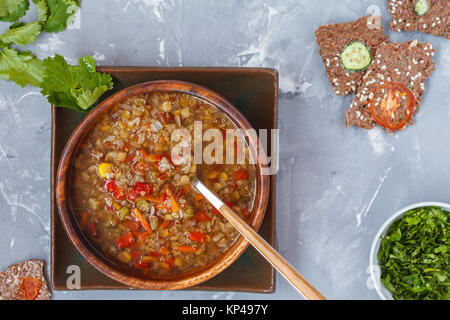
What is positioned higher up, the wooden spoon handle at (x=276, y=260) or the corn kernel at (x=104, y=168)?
the corn kernel at (x=104, y=168)

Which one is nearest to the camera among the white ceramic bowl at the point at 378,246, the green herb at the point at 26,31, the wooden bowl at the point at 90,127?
the wooden bowl at the point at 90,127

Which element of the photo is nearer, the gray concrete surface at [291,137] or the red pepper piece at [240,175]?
the red pepper piece at [240,175]

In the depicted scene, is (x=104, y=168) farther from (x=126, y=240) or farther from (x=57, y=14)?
(x=57, y=14)

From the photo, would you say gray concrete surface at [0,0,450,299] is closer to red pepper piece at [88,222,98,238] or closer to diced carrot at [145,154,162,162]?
red pepper piece at [88,222,98,238]

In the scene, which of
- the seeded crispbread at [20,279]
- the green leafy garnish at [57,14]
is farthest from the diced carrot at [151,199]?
the green leafy garnish at [57,14]

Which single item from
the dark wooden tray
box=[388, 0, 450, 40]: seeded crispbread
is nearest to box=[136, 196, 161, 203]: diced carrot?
the dark wooden tray

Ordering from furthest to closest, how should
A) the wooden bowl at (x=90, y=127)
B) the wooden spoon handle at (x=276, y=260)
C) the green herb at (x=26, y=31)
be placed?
the green herb at (x=26, y=31) < the wooden bowl at (x=90, y=127) < the wooden spoon handle at (x=276, y=260)

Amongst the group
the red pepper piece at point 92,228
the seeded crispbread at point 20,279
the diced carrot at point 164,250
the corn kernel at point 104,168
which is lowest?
the seeded crispbread at point 20,279

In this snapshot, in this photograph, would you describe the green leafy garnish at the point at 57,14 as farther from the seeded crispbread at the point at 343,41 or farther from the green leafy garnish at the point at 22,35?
the seeded crispbread at the point at 343,41
